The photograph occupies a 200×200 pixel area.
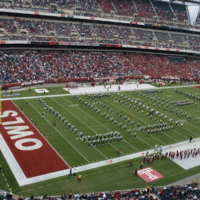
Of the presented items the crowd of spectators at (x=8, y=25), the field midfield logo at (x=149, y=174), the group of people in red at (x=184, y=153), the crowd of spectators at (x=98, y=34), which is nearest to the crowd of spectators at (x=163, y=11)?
the crowd of spectators at (x=98, y=34)

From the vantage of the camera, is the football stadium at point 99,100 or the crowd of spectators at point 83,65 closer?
the football stadium at point 99,100

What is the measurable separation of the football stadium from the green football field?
9cm

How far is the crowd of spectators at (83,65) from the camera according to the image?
37156 mm

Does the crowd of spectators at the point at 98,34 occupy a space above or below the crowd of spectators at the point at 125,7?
below

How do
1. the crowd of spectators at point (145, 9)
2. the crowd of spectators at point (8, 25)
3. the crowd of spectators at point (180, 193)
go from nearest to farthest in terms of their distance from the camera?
the crowd of spectators at point (180, 193) < the crowd of spectators at point (8, 25) < the crowd of spectators at point (145, 9)

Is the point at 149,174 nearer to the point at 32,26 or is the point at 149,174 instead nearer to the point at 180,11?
the point at 32,26

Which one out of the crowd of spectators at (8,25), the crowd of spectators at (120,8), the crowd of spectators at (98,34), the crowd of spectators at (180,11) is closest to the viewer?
the crowd of spectators at (8,25)

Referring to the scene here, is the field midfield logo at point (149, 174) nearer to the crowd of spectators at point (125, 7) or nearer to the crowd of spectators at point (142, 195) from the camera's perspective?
the crowd of spectators at point (142, 195)

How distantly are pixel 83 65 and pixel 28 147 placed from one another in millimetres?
25660

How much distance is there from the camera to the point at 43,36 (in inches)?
1670

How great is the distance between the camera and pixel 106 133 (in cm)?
2258

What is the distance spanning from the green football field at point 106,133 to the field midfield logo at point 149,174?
0.37 metres

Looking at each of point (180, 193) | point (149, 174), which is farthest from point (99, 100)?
point (180, 193)

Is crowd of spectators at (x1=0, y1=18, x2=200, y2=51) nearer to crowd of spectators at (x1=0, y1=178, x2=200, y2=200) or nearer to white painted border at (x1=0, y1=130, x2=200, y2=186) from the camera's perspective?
white painted border at (x1=0, y1=130, x2=200, y2=186)
